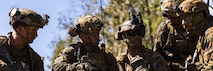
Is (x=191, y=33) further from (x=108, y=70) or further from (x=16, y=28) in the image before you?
(x=16, y=28)

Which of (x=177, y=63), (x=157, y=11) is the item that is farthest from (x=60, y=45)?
(x=177, y=63)

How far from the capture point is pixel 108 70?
927 centimetres

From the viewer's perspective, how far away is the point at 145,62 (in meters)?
9.16

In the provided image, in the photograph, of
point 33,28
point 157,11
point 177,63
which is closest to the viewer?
point 33,28

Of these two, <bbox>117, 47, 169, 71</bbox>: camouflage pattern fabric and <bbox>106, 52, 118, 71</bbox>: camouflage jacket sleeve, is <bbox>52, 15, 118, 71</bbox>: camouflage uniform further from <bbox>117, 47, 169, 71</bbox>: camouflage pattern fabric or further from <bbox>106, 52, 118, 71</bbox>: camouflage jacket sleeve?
<bbox>117, 47, 169, 71</bbox>: camouflage pattern fabric

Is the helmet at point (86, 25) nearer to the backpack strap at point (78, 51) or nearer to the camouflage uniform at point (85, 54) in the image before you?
the camouflage uniform at point (85, 54)

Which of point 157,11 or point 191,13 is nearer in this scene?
point 191,13

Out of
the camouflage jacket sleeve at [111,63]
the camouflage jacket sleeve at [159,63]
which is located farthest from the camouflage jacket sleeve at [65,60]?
the camouflage jacket sleeve at [159,63]

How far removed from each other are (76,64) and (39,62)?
1.38 ft

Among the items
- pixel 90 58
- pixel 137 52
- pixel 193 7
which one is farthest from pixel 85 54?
pixel 193 7

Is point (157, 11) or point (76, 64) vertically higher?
point (157, 11)

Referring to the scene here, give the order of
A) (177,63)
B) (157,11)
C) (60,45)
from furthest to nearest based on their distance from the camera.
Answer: (60,45)
(157,11)
(177,63)

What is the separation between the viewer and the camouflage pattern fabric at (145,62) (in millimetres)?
9127

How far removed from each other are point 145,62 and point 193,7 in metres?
0.83
